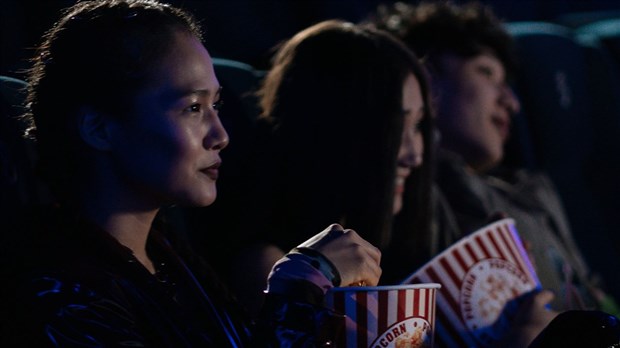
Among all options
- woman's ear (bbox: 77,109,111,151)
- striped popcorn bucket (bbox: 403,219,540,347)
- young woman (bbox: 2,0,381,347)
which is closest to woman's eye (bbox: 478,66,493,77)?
striped popcorn bucket (bbox: 403,219,540,347)

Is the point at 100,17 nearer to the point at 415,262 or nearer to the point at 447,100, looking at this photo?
the point at 415,262

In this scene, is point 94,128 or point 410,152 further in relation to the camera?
point 410,152

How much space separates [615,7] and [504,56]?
1159mm

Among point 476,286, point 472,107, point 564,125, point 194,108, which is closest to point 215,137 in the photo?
point 194,108

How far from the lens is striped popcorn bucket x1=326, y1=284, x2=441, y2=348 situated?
0.87 metres

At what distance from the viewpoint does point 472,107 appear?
1.99 m

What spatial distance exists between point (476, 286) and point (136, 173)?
1.38 ft

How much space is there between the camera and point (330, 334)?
0.87 m

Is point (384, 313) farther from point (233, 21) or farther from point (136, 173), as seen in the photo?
point (233, 21)

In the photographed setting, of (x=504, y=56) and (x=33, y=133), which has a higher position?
(x=33, y=133)

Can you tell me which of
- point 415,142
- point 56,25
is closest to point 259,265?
point 415,142

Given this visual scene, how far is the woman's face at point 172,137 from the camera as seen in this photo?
37.6 inches

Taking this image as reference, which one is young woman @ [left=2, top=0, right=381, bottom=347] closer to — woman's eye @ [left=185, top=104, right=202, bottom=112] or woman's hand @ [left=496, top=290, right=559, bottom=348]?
woman's eye @ [left=185, top=104, right=202, bottom=112]

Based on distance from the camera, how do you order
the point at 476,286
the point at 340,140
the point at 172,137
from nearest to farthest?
1. the point at 172,137
2. the point at 476,286
3. the point at 340,140
